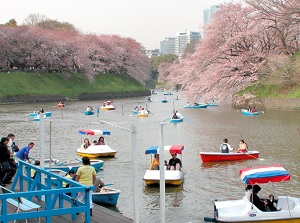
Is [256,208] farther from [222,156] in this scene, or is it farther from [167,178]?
[222,156]

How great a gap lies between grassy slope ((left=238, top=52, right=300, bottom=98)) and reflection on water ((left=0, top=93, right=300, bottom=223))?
462cm

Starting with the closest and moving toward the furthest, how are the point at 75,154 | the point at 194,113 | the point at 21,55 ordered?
1. the point at 75,154
2. the point at 194,113
3. the point at 21,55

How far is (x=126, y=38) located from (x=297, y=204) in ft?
360

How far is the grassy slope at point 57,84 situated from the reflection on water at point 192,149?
23.9m

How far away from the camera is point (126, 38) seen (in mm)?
122500

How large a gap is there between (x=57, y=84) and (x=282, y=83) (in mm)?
45334

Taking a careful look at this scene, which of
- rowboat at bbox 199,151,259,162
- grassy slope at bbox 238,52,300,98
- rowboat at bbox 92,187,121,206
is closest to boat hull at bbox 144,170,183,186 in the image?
rowboat at bbox 92,187,121,206

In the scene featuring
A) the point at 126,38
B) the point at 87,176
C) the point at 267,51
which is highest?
the point at 126,38

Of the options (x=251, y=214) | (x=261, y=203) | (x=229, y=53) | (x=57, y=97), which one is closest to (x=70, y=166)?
(x=261, y=203)

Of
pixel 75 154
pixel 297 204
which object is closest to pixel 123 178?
pixel 75 154

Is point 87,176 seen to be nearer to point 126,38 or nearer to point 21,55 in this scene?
point 21,55

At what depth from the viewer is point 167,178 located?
65.7 feet

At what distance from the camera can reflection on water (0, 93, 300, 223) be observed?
18.2m

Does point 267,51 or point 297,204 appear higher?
point 267,51
